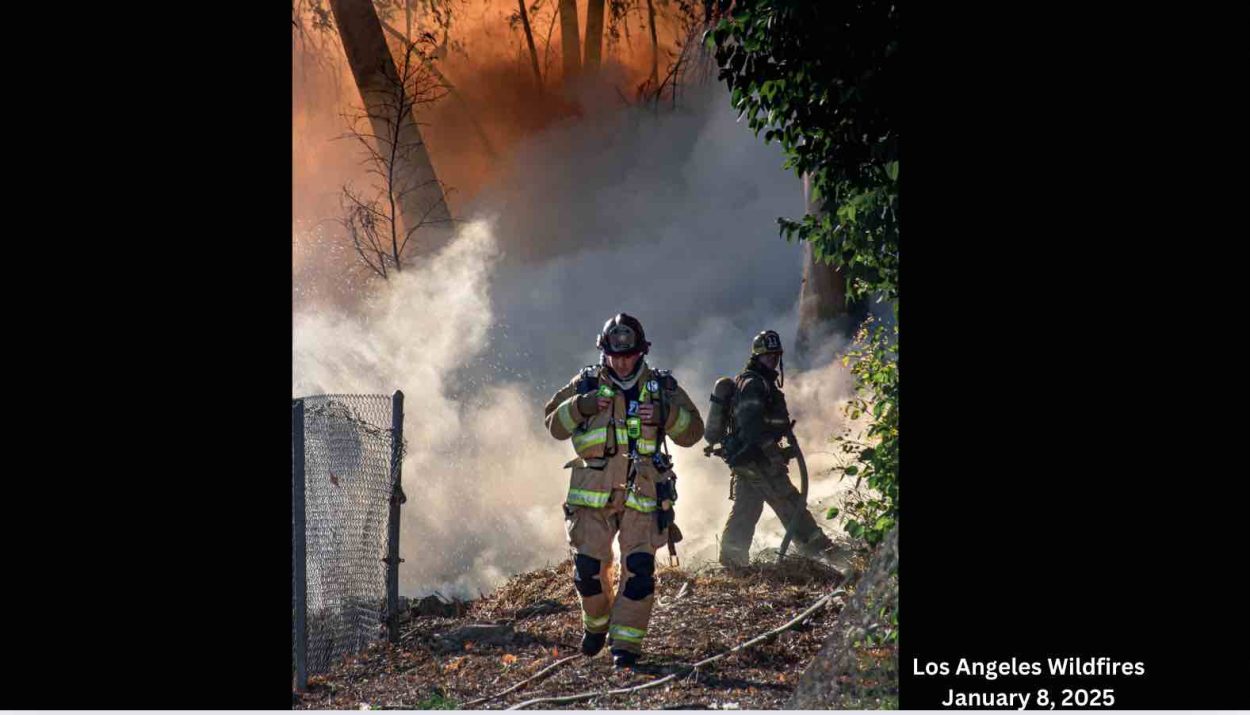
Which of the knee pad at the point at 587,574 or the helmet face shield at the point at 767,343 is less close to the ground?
the helmet face shield at the point at 767,343

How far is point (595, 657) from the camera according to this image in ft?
26.2

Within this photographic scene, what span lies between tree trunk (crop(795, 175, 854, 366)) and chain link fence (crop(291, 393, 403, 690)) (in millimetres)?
5567

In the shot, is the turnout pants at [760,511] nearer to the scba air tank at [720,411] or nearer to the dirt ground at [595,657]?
the scba air tank at [720,411]

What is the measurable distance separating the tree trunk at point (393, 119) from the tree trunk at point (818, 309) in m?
3.77

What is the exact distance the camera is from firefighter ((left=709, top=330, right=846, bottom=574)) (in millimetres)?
10594

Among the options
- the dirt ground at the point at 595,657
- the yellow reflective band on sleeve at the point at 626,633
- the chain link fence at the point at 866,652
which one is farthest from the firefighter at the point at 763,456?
the chain link fence at the point at 866,652

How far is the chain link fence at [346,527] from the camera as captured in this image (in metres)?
7.98

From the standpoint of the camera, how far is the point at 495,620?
944 centimetres

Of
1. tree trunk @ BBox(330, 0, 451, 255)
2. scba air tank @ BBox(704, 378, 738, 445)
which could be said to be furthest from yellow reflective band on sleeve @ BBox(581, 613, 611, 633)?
tree trunk @ BBox(330, 0, 451, 255)
